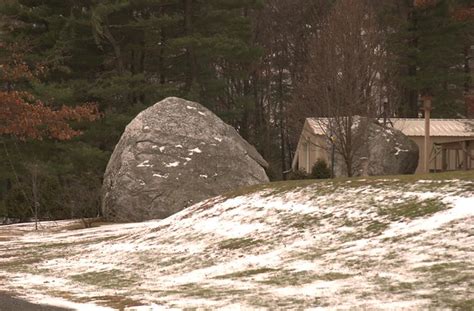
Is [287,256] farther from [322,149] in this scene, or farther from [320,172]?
[322,149]

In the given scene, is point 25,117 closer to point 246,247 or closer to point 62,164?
point 62,164

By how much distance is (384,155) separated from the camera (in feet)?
102

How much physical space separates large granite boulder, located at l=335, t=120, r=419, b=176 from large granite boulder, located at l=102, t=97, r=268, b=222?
22.7 feet

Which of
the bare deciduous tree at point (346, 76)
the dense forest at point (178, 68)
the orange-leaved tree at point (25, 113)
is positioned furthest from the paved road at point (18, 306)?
the bare deciduous tree at point (346, 76)

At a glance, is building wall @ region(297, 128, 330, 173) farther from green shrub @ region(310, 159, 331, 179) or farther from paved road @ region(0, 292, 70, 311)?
paved road @ region(0, 292, 70, 311)

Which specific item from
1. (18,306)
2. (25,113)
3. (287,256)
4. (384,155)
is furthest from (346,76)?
(18,306)

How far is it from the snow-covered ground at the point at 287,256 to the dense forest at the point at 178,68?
979 cm

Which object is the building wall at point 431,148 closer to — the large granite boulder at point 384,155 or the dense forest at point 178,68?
the dense forest at point 178,68

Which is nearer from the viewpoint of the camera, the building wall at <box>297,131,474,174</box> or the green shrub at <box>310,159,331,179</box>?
the green shrub at <box>310,159,331,179</box>

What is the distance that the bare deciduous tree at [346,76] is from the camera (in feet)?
84.1

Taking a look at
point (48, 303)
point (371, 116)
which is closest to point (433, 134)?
point (371, 116)

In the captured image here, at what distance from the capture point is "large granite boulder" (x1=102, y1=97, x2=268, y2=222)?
23281mm

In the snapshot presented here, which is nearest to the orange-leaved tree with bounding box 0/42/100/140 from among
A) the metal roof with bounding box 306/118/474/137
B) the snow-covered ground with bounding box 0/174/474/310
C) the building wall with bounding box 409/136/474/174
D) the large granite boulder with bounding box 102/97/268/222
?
the large granite boulder with bounding box 102/97/268/222

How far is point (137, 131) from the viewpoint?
24594 millimetres
